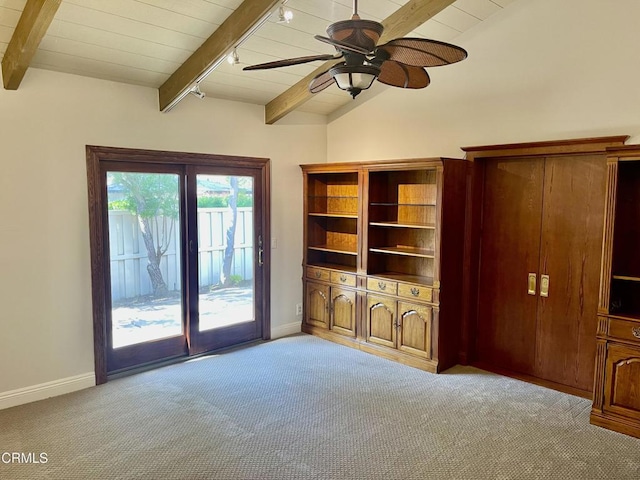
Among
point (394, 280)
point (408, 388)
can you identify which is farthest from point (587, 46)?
point (408, 388)

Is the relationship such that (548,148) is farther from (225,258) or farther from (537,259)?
(225,258)

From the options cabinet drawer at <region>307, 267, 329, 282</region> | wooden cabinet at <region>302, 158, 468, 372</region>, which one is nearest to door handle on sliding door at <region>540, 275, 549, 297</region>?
wooden cabinet at <region>302, 158, 468, 372</region>

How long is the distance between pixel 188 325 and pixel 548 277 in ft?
11.4

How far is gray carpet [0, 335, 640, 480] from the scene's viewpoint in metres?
2.84

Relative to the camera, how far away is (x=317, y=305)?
551 centimetres

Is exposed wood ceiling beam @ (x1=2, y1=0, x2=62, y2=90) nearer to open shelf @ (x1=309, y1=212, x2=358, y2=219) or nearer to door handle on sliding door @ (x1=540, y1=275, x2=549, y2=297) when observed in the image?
open shelf @ (x1=309, y1=212, x2=358, y2=219)

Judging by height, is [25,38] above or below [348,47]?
above

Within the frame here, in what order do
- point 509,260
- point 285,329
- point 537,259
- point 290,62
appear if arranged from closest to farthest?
point 290,62, point 537,259, point 509,260, point 285,329

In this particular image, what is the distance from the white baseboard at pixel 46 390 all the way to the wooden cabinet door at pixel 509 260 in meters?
3.71

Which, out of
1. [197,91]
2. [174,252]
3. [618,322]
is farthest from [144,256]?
[618,322]


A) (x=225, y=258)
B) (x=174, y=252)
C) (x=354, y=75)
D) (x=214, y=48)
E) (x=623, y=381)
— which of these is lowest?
(x=623, y=381)

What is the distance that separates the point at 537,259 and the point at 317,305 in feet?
8.19

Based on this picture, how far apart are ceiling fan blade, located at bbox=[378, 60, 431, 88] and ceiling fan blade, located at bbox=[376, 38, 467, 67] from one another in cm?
16

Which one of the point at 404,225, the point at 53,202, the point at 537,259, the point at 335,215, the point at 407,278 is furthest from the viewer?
the point at 335,215
